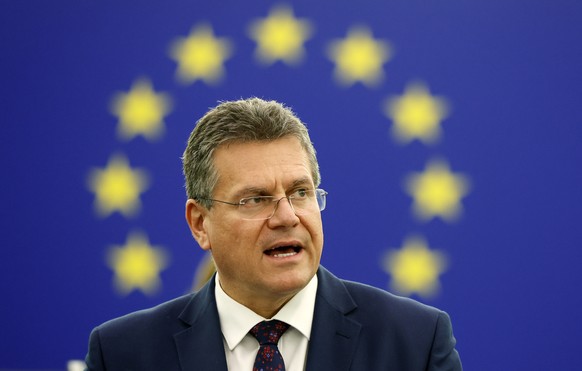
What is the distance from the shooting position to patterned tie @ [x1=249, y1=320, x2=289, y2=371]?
195cm

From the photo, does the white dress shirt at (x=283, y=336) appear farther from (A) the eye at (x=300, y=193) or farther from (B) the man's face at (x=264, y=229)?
(A) the eye at (x=300, y=193)

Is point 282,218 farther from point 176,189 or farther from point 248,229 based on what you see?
point 176,189

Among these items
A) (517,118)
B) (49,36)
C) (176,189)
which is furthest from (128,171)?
(517,118)

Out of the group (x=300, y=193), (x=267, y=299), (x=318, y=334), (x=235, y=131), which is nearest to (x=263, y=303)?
(x=267, y=299)

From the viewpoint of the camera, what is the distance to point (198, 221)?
217 centimetres

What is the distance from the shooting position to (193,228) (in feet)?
7.19

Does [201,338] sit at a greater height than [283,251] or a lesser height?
lesser

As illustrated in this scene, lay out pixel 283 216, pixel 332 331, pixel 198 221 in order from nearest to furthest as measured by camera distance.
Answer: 1. pixel 283 216
2. pixel 332 331
3. pixel 198 221

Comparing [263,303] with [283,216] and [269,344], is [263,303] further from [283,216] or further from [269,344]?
[283,216]

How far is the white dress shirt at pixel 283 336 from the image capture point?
200 cm

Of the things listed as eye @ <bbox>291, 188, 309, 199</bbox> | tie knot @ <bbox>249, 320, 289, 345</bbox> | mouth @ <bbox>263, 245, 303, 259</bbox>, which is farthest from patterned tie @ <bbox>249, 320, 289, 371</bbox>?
eye @ <bbox>291, 188, 309, 199</bbox>

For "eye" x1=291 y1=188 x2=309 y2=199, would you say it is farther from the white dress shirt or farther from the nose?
the white dress shirt

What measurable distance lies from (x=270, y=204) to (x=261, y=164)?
10 centimetres

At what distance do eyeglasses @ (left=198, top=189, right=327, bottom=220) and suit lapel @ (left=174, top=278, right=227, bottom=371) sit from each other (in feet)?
0.93
